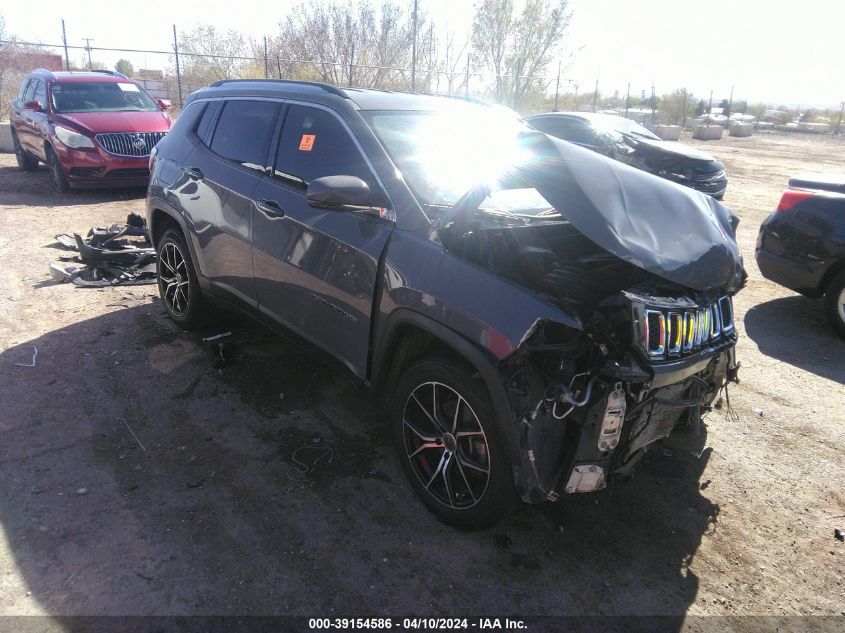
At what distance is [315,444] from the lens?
379 centimetres

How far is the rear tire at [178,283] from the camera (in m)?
4.98

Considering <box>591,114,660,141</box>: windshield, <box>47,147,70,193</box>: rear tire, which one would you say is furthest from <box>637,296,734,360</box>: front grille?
<box>47,147,70,193</box>: rear tire

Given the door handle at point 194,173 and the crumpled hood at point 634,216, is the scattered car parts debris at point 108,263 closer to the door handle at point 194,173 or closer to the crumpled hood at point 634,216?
the door handle at point 194,173

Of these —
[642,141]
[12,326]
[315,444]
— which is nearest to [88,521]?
[315,444]

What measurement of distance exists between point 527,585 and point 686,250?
1711 millimetres

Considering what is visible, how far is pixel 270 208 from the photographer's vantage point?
12.8 feet

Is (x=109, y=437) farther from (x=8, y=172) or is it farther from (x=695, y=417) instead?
(x=8, y=172)

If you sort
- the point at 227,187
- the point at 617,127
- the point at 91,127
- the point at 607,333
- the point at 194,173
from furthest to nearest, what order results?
the point at 617,127 < the point at 91,127 < the point at 194,173 < the point at 227,187 < the point at 607,333

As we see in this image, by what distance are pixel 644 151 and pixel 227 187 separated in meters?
8.51

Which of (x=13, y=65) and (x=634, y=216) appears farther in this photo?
(x=13, y=65)

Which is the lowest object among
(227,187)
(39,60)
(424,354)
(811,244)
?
(424,354)

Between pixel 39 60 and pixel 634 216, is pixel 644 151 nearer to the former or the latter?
pixel 634 216

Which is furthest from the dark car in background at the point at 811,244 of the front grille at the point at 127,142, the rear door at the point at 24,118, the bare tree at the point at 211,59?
the bare tree at the point at 211,59

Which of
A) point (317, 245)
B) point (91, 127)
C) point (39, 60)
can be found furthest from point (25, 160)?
point (317, 245)
